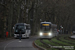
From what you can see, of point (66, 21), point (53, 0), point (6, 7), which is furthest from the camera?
point (66, 21)

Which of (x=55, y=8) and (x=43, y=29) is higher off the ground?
(x=55, y=8)

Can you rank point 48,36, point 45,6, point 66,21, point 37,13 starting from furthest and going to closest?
point 66,21, point 37,13, point 45,6, point 48,36

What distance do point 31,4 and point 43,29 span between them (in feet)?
59.2

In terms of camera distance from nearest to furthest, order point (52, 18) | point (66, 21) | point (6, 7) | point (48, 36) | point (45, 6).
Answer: point (48, 36) < point (6, 7) < point (45, 6) < point (52, 18) < point (66, 21)

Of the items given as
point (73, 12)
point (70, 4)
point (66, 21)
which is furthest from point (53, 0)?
point (66, 21)

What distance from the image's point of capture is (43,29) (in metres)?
36.9

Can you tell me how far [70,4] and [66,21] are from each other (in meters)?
17.7

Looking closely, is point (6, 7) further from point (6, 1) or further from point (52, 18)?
point (52, 18)

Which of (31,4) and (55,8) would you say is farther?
(55,8)

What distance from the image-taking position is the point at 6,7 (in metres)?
39.3

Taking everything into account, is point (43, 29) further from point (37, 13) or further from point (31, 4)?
point (37, 13)

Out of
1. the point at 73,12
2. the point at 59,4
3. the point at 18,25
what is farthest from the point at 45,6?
the point at 18,25

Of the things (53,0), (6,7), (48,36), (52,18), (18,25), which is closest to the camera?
(48,36)

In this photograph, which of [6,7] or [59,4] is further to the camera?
[59,4]
